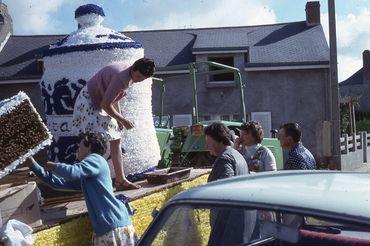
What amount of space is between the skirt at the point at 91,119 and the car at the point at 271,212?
302 centimetres

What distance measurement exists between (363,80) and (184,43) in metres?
24.0

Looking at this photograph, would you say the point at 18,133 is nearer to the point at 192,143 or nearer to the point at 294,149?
Result: the point at 294,149

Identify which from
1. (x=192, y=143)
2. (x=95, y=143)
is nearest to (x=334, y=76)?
(x=192, y=143)

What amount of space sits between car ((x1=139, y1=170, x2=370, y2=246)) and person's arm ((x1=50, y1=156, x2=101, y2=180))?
127 cm

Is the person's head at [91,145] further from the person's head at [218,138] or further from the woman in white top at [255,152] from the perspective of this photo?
the woman in white top at [255,152]

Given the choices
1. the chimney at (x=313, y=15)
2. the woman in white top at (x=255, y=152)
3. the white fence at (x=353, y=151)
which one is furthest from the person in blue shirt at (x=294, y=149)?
the chimney at (x=313, y=15)

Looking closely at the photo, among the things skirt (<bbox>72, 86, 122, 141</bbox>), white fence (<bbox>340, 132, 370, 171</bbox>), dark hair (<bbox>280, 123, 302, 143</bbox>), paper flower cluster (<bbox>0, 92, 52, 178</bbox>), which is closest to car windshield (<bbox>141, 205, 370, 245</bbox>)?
paper flower cluster (<bbox>0, 92, 52, 178</bbox>)

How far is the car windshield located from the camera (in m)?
2.86

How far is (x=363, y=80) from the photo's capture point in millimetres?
47906

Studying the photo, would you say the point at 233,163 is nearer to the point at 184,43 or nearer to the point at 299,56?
the point at 299,56

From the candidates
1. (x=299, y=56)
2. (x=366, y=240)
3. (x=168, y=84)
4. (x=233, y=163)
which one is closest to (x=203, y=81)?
(x=168, y=84)

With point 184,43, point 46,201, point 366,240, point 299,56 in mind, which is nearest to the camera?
point 366,240

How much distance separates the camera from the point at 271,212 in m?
2.63

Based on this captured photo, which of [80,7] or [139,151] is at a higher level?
[80,7]
